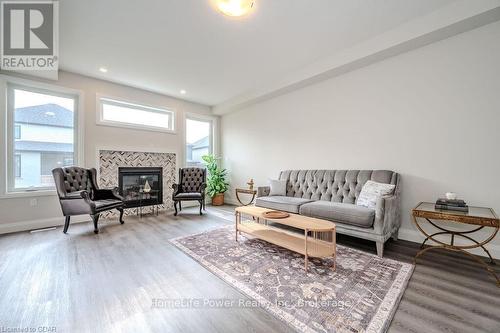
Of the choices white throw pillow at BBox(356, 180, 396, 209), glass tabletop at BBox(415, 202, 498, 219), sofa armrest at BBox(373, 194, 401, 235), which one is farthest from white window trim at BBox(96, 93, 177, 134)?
glass tabletop at BBox(415, 202, 498, 219)

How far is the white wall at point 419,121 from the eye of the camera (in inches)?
93.9

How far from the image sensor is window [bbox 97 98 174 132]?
4322mm

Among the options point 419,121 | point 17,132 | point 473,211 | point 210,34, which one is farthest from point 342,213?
point 17,132

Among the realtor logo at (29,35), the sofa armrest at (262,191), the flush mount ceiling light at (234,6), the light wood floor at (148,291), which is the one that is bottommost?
the light wood floor at (148,291)

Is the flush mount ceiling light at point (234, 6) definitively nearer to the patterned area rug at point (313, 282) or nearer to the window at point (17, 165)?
the patterned area rug at point (313, 282)

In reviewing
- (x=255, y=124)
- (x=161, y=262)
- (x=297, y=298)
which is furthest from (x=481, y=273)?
(x=255, y=124)

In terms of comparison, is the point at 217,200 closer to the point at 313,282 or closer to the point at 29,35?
the point at 313,282

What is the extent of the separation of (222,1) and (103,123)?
139 inches

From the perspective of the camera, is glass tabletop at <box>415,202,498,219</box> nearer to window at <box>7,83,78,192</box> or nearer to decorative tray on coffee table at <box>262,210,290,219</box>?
decorative tray on coffee table at <box>262,210,290,219</box>

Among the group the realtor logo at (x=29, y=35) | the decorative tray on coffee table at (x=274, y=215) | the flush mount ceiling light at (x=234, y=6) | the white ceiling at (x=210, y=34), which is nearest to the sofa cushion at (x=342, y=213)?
the decorative tray on coffee table at (x=274, y=215)

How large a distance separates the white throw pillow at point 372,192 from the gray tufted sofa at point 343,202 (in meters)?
0.10

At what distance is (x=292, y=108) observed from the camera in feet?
14.3

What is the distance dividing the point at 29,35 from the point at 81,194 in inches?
89.0

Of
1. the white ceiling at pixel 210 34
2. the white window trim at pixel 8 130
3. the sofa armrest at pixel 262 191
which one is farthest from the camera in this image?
the sofa armrest at pixel 262 191
